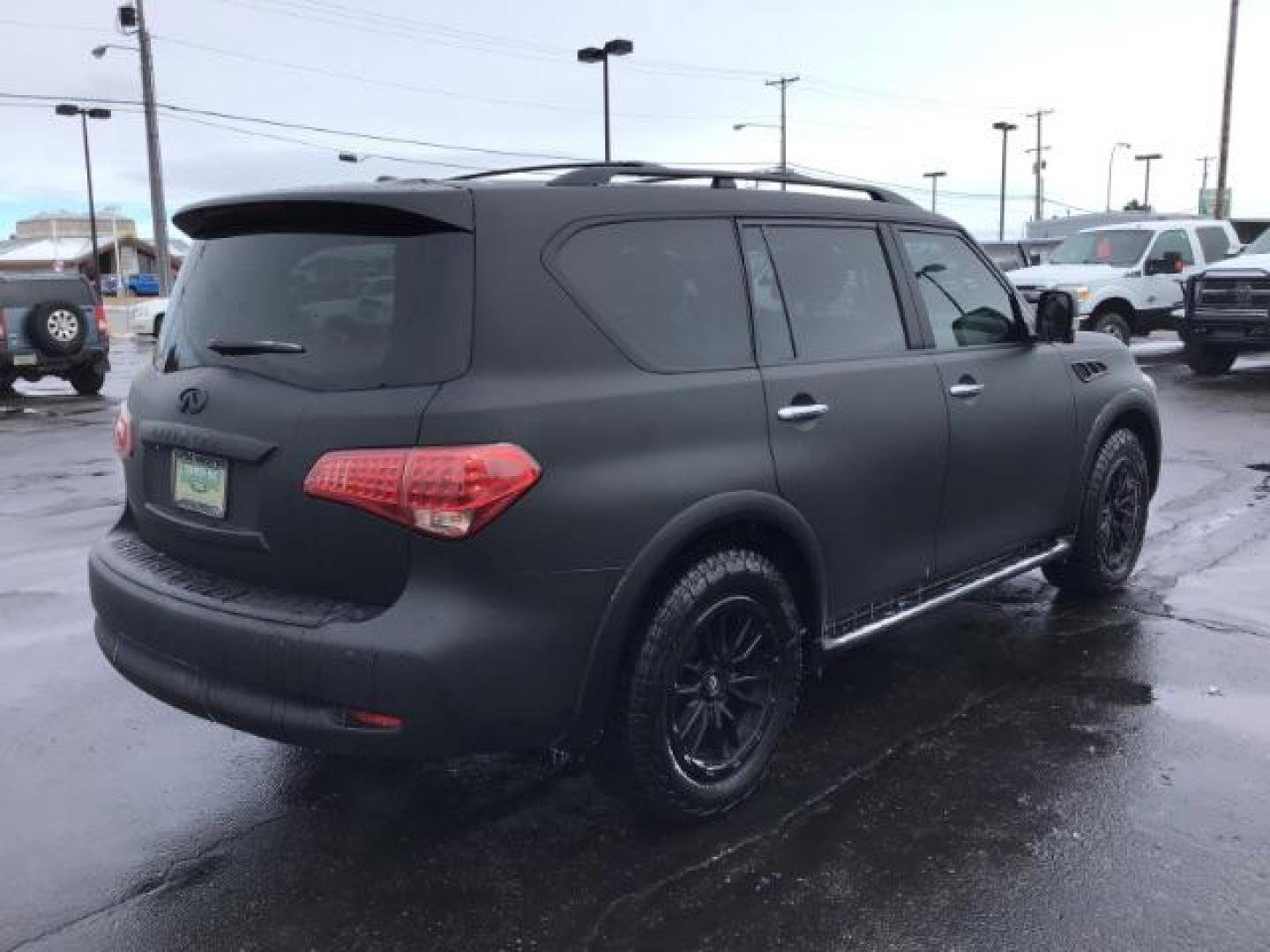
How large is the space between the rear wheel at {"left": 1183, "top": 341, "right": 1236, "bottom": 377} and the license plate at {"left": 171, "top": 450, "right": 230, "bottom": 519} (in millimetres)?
15217

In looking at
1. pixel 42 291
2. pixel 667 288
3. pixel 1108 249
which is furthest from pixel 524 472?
pixel 1108 249

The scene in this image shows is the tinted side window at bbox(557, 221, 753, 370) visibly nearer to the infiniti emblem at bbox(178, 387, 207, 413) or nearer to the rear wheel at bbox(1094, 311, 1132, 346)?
the infiniti emblem at bbox(178, 387, 207, 413)

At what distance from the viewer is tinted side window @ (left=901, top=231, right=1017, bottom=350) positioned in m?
4.25

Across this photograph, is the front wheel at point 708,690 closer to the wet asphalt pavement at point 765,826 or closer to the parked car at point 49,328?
the wet asphalt pavement at point 765,826

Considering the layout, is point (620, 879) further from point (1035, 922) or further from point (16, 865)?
Answer: point (16, 865)

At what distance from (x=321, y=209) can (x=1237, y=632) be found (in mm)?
4178

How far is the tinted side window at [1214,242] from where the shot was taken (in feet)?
56.8

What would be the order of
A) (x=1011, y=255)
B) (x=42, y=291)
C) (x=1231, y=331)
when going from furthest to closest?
(x=1011, y=255)
(x=42, y=291)
(x=1231, y=331)

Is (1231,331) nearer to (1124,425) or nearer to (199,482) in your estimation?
(1124,425)

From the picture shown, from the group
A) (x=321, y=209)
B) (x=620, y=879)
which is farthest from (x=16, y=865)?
(x=321, y=209)

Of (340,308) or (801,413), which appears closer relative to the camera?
(340,308)

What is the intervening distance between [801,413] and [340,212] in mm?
1452

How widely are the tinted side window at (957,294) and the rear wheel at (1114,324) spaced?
12.9 m

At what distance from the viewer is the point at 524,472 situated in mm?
2771
